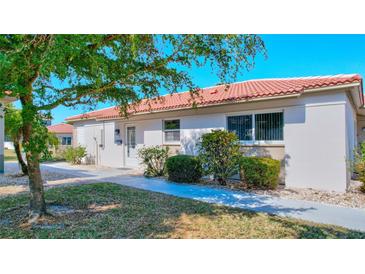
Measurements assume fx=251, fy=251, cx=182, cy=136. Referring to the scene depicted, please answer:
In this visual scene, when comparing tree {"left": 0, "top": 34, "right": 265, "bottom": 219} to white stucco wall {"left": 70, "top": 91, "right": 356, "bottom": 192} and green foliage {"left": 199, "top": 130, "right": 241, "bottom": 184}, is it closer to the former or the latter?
green foliage {"left": 199, "top": 130, "right": 241, "bottom": 184}

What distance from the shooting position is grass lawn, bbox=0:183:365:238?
15.7 ft

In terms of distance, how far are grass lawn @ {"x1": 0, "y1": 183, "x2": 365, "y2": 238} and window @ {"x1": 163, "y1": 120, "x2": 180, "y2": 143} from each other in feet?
19.0

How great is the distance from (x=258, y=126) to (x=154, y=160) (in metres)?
5.00

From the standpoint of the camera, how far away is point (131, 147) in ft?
52.5

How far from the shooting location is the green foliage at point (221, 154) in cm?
912

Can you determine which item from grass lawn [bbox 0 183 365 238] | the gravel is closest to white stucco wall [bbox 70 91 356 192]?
the gravel

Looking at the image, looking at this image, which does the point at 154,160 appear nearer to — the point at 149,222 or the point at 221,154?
the point at 221,154

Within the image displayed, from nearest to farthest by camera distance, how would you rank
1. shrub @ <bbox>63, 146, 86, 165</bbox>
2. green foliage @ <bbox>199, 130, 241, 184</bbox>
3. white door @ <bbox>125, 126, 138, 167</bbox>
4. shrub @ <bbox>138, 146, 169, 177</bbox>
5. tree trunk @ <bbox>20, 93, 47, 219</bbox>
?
1. tree trunk @ <bbox>20, 93, 47, 219</bbox>
2. green foliage @ <bbox>199, 130, 241, 184</bbox>
3. shrub @ <bbox>138, 146, 169, 177</bbox>
4. white door @ <bbox>125, 126, 138, 167</bbox>
5. shrub @ <bbox>63, 146, 86, 165</bbox>

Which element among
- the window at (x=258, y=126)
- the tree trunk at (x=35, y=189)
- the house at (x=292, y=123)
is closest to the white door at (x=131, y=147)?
the house at (x=292, y=123)

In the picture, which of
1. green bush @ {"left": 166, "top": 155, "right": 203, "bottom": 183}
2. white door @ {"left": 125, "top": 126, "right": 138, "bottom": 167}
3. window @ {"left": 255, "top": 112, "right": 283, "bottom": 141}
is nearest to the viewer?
window @ {"left": 255, "top": 112, "right": 283, "bottom": 141}

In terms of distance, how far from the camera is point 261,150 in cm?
980

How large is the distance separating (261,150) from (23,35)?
8.33 m

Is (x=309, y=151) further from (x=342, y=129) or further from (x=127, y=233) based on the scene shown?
(x=127, y=233)

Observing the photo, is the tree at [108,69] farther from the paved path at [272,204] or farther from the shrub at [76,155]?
the shrub at [76,155]
